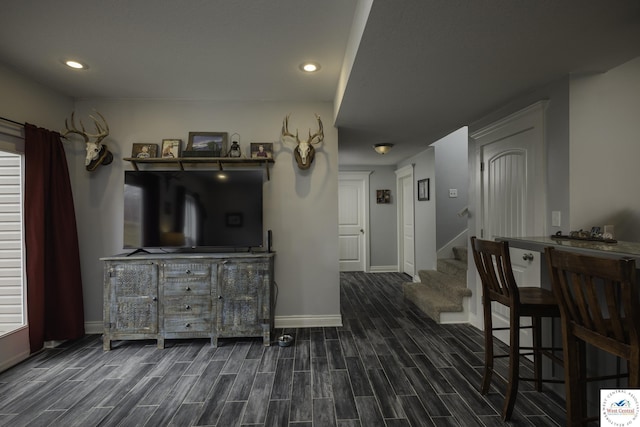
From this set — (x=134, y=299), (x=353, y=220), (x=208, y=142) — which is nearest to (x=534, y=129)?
(x=208, y=142)

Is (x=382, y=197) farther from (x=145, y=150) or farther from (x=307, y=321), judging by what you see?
(x=145, y=150)

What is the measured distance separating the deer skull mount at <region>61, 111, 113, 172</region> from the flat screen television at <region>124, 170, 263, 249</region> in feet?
1.21

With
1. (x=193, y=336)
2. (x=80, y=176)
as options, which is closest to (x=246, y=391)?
(x=193, y=336)

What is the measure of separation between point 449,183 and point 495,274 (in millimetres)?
3194

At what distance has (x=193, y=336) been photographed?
107 inches

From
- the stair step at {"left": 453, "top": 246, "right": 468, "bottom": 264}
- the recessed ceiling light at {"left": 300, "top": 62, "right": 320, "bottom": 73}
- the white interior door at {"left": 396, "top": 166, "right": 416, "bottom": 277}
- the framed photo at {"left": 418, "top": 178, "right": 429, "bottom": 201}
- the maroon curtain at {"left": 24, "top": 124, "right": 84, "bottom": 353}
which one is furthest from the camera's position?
the white interior door at {"left": 396, "top": 166, "right": 416, "bottom": 277}

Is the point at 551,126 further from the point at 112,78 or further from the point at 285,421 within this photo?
the point at 112,78

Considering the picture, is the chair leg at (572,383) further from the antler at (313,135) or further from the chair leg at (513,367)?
the antler at (313,135)

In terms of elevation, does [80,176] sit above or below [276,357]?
above

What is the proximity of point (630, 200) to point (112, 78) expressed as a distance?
14.3 ft

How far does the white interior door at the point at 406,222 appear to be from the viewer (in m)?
5.53

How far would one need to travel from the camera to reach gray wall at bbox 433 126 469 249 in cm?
461

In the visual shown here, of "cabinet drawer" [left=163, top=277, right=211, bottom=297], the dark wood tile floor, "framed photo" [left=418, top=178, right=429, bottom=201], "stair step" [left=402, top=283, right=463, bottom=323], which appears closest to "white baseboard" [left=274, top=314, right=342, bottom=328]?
the dark wood tile floor

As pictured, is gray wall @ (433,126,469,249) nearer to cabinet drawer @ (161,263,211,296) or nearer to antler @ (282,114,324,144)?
antler @ (282,114,324,144)
